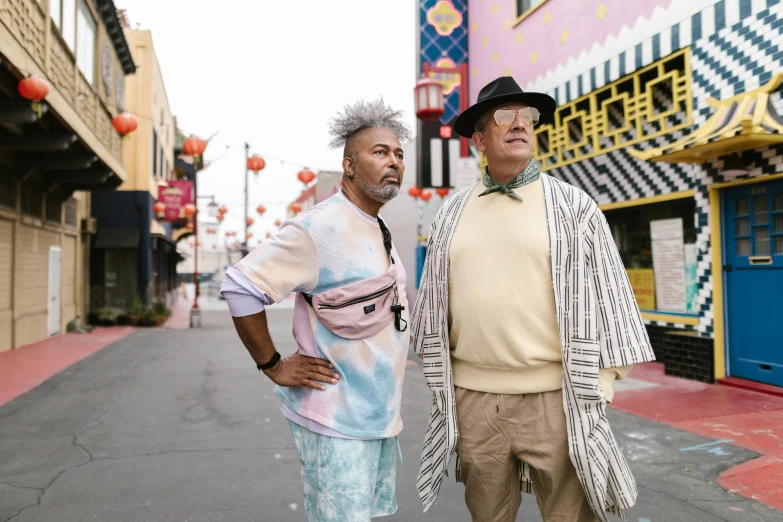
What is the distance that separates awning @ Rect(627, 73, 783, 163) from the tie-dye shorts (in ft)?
18.4

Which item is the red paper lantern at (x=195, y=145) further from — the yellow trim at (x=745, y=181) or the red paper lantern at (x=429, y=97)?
the yellow trim at (x=745, y=181)

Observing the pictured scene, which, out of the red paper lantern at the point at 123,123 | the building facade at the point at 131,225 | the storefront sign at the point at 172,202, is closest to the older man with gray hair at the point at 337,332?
the red paper lantern at the point at 123,123

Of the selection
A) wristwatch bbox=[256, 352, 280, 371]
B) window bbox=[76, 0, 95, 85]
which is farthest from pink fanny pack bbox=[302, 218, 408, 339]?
window bbox=[76, 0, 95, 85]

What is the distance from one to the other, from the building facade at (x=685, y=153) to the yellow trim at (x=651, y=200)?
0.08 feet

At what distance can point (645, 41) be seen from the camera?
27.1ft

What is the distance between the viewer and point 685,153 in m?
6.79

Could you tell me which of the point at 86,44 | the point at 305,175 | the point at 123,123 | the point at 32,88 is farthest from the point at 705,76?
the point at 86,44

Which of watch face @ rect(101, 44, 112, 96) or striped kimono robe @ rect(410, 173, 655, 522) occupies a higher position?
watch face @ rect(101, 44, 112, 96)

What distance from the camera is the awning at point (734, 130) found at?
5980 millimetres

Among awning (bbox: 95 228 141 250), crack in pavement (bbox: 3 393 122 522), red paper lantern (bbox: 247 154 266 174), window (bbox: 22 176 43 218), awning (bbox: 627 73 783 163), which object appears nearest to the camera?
crack in pavement (bbox: 3 393 122 522)

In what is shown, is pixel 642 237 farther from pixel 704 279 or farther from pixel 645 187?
pixel 704 279

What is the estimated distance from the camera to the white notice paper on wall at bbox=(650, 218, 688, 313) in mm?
8188

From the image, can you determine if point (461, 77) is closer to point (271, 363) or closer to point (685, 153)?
point (685, 153)

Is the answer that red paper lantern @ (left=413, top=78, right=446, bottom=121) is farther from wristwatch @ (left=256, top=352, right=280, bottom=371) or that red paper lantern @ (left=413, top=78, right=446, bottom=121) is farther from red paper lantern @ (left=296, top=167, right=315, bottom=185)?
wristwatch @ (left=256, top=352, right=280, bottom=371)
